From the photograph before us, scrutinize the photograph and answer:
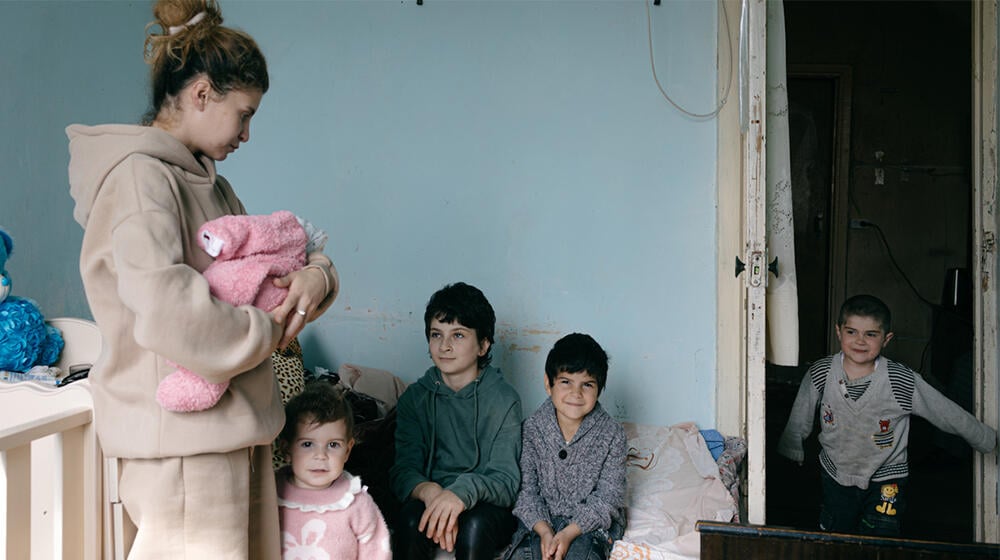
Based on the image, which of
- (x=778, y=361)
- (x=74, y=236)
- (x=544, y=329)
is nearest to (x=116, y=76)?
(x=74, y=236)

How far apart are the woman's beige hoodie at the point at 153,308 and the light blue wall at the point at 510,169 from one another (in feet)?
5.21

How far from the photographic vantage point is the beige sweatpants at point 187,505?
1213mm

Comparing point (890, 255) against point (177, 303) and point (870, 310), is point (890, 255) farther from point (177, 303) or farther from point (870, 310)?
point (177, 303)

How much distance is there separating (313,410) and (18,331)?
69cm

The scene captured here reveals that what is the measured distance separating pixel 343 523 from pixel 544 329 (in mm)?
1269

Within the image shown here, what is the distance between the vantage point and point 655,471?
2.40 meters

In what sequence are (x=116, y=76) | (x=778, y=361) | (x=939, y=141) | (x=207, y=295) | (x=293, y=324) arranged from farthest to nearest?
(x=939, y=141) → (x=116, y=76) → (x=778, y=361) → (x=293, y=324) → (x=207, y=295)

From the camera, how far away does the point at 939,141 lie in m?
4.83

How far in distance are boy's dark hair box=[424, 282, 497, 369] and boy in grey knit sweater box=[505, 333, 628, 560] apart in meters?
0.22

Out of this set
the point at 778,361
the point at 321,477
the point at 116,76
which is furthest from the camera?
the point at 116,76

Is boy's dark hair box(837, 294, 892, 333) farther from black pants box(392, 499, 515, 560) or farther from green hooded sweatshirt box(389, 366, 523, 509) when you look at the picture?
black pants box(392, 499, 515, 560)

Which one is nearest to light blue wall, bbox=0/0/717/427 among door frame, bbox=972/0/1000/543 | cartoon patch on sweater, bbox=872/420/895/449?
cartoon patch on sweater, bbox=872/420/895/449

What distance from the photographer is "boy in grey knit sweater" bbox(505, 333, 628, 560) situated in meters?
1.98

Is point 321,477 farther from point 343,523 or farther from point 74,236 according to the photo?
point 74,236
